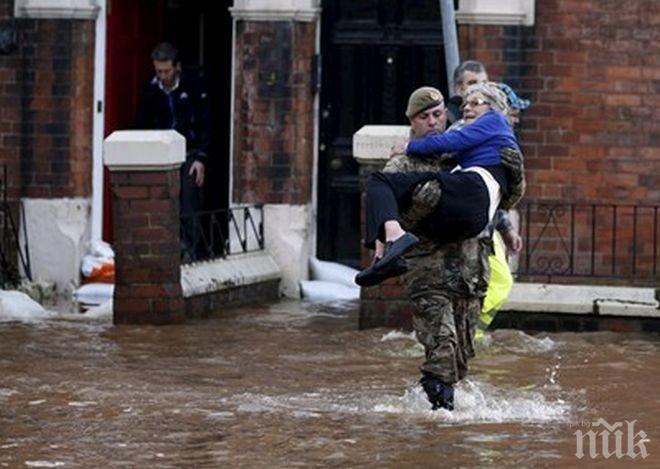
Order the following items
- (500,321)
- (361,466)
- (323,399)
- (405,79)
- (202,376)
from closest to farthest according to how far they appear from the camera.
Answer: (361,466), (323,399), (202,376), (500,321), (405,79)

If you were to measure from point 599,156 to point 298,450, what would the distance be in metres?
6.71

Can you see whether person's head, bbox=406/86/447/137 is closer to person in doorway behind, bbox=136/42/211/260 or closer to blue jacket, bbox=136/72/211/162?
person in doorway behind, bbox=136/42/211/260

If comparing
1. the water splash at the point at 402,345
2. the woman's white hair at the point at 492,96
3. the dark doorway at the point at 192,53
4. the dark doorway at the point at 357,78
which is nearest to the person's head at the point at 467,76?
the water splash at the point at 402,345

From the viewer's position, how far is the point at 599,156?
650 inches

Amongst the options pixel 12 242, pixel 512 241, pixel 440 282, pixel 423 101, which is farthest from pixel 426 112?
pixel 12 242

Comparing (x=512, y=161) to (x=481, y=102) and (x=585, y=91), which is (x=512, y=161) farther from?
(x=585, y=91)

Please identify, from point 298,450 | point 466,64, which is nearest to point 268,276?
point 466,64

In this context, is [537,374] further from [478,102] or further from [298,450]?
[298,450]

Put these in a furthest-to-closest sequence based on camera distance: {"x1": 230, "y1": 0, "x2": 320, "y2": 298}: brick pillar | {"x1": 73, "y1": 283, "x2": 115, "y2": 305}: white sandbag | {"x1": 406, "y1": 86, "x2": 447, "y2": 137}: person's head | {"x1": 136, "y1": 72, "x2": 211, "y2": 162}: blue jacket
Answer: {"x1": 136, "y1": 72, "x2": 211, "y2": 162}: blue jacket, {"x1": 230, "y1": 0, "x2": 320, "y2": 298}: brick pillar, {"x1": 73, "y1": 283, "x2": 115, "y2": 305}: white sandbag, {"x1": 406, "y1": 86, "x2": 447, "y2": 137}: person's head

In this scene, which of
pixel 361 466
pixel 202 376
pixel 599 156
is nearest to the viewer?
pixel 361 466

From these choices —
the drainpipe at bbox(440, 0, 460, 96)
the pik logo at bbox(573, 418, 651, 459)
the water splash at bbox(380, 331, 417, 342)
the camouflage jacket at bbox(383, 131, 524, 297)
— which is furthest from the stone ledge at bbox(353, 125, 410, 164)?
the pik logo at bbox(573, 418, 651, 459)

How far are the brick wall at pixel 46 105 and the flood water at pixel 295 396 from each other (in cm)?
156

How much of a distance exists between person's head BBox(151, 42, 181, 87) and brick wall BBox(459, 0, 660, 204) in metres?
2.33

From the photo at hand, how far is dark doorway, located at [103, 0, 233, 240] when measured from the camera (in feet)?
60.6
